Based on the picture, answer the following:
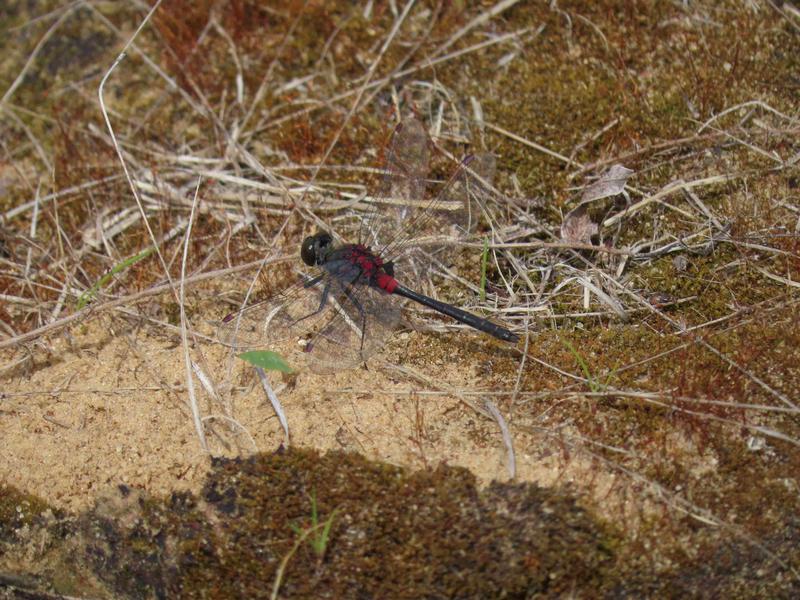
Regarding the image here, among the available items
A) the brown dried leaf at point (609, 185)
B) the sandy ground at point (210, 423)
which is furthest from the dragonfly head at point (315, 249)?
the brown dried leaf at point (609, 185)

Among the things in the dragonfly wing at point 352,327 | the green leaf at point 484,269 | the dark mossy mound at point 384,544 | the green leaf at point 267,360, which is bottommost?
the dark mossy mound at point 384,544

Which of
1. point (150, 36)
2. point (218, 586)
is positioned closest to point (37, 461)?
point (218, 586)

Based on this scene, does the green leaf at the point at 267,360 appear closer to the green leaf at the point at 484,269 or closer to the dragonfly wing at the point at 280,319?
the dragonfly wing at the point at 280,319

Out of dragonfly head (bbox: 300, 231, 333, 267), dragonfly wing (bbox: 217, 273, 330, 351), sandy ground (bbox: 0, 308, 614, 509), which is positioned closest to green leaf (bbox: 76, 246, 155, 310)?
sandy ground (bbox: 0, 308, 614, 509)

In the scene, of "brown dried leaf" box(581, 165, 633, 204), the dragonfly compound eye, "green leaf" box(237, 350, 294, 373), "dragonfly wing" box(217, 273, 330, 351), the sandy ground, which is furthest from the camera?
"brown dried leaf" box(581, 165, 633, 204)

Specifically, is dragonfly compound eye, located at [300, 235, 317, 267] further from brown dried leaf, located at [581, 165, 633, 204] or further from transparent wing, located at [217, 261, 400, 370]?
brown dried leaf, located at [581, 165, 633, 204]

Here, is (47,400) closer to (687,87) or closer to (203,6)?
(203,6)

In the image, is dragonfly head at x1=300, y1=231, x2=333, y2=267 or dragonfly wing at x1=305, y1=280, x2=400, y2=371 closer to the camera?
dragonfly wing at x1=305, y1=280, x2=400, y2=371
